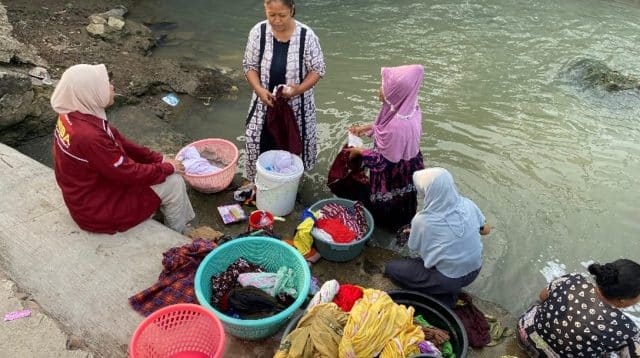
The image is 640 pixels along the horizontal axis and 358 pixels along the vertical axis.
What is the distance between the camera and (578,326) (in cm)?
291

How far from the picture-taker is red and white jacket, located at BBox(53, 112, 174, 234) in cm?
306

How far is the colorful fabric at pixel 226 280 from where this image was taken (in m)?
3.10

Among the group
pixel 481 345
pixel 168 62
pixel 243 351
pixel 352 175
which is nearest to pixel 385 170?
pixel 352 175

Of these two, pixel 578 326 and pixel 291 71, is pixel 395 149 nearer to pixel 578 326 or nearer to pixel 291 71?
Result: pixel 291 71

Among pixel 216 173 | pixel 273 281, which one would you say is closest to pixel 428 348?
pixel 273 281

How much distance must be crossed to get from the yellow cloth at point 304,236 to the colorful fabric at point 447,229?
2.79ft

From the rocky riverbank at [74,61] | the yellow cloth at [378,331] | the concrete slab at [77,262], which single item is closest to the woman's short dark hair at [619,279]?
the yellow cloth at [378,331]

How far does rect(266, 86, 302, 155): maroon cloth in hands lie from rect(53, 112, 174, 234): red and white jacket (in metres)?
1.00

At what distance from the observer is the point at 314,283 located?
3447 mm

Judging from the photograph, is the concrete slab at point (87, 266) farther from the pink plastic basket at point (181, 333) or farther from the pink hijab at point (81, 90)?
the pink hijab at point (81, 90)

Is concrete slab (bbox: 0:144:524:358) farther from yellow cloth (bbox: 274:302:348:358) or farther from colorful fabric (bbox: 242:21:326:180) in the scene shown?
colorful fabric (bbox: 242:21:326:180)

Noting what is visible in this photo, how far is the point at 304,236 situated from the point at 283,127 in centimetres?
107

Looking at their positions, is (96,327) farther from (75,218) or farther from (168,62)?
(168,62)

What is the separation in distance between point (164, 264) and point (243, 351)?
0.88 metres
